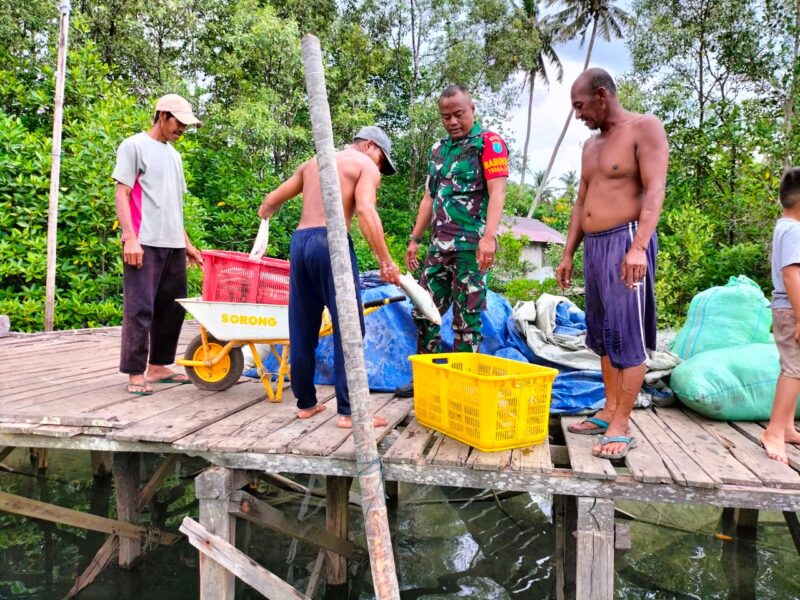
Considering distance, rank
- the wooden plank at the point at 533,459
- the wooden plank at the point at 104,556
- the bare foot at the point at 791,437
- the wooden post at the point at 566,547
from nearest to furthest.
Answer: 1. the wooden plank at the point at 533,459
2. the bare foot at the point at 791,437
3. the wooden post at the point at 566,547
4. the wooden plank at the point at 104,556

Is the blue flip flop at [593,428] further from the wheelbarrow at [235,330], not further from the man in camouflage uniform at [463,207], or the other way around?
the wheelbarrow at [235,330]

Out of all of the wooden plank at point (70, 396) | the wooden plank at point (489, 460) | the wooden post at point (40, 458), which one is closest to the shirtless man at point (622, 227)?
the wooden plank at point (489, 460)

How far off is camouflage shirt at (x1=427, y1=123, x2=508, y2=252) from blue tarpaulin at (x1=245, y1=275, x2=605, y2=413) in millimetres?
951

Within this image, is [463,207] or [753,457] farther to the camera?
[463,207]

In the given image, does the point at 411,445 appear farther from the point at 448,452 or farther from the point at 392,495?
the point at 392,495

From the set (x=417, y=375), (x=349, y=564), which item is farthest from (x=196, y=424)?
(x=349, y=564)

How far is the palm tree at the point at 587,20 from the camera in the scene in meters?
25.5

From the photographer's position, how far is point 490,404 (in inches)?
108

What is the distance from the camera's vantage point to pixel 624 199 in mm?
2922

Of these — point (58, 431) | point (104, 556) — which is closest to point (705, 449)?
point (58, 431)

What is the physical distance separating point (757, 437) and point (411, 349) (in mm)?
2315

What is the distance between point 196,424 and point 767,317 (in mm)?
3818

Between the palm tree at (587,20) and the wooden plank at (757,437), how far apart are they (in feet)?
79.5

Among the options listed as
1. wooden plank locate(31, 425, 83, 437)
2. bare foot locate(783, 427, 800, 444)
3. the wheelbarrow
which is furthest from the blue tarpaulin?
wooden plank locate(31, 425, 83, 437)
